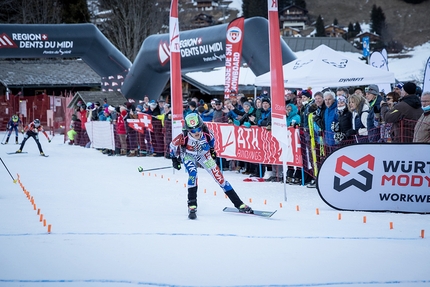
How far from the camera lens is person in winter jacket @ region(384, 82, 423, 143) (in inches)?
350

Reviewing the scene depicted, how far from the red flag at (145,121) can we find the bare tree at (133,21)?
29.3 meters

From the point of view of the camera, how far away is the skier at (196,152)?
8.37 m

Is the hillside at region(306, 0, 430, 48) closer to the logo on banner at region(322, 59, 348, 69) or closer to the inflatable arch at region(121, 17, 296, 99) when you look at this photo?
the inflatable arch at region(121, 17, 296, 99)

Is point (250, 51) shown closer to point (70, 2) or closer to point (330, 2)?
point (70, 2)

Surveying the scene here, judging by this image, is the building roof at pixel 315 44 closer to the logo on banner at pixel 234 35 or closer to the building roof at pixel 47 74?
the building roof at pixel 47 74

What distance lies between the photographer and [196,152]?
8.55 metres

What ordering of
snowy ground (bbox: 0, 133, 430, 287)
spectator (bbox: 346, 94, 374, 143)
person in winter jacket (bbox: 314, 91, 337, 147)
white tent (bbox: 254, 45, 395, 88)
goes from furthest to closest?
white tent (bbox: 254, 45, 395, 88), person in winter jacket (bbox: 314, 91, 337, 147), spectator (bbox: 346, 94, 374, 143), snowy ground (bbox: 0, 133, 430, 287)

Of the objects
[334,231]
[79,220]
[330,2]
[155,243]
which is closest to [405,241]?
[334,231]

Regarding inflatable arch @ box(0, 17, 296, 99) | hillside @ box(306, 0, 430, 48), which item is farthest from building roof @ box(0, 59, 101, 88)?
hillside @ box(306, 0, 430, 48)

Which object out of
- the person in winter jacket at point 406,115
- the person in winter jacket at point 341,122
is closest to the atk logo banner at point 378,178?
the person in winter jacket at point 406,115

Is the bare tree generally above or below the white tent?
above

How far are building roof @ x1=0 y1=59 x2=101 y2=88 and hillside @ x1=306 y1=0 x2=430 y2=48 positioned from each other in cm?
5864

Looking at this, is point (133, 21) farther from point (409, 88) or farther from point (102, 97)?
point (409, 88)

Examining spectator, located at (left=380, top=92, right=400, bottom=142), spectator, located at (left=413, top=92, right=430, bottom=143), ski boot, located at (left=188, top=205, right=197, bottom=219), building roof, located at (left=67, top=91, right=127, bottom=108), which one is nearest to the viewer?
ski boot, located at (left=188, top=205, right=197, bottom=219)
